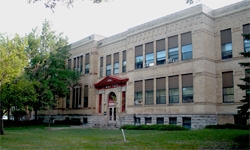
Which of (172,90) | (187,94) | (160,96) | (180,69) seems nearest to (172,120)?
(160,96)

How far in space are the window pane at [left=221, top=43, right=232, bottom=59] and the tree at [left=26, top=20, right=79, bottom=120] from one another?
21.6 metres

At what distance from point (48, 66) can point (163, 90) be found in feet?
58.1

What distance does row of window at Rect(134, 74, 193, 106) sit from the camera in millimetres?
29281

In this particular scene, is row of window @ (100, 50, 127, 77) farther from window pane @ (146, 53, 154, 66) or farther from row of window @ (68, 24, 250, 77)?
window pane @ (146, 53, 154, 66)

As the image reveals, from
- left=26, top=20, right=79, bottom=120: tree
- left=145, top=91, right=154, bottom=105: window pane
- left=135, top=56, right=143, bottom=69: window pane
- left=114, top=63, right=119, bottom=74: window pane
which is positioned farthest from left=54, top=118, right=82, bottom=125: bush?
left=135, top=56, right=143, bottom=69: window pane

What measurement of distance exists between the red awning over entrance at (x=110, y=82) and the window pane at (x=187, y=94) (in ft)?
28.6

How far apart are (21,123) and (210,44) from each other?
97.4 feet

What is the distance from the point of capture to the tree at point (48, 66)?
37.7m

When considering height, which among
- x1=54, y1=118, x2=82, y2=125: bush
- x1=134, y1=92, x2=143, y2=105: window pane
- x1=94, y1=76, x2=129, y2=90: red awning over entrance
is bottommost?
x1=54, y1=118, x2=82, y2=125: bush

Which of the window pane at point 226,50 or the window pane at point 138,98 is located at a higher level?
the window pane at point 226,50

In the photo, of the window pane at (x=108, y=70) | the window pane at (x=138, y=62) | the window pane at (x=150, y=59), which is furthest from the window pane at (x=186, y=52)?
the window pane at (x=108, y=70)

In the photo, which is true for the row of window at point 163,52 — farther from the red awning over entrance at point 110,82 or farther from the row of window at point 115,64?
the row of window at point 115,64

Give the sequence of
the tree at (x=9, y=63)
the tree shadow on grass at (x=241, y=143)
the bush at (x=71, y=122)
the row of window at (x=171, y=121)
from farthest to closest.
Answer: the bush at (x=71, y=122)
the row of window at (x=171, y=121)
the tree at (x=9, y=63)
the tree shadow on grass at (x=241, y=143)

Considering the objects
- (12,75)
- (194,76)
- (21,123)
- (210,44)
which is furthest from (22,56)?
(21,123)
